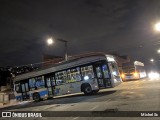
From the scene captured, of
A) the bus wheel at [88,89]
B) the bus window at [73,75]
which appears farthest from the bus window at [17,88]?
the bus wheel at [88,89]

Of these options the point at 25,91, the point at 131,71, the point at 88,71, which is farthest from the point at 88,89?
the point at 131,71

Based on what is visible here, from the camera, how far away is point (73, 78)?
21.9 m

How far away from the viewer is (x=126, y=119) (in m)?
8.60

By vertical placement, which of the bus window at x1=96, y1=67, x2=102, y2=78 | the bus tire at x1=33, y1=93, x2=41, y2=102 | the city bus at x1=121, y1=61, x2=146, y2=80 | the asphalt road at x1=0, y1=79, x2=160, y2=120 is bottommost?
the asphalt road at x1=0, y1=79, x2=160, y2=120

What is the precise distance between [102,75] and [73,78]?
10.1ft

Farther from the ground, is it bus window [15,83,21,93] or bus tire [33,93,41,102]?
bus window [15,83,21,93]

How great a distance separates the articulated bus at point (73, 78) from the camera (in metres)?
20.3

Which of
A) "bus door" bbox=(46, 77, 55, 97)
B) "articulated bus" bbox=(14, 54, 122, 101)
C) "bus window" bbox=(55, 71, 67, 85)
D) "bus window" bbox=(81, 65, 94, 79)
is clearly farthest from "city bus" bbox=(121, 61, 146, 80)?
"bus window" bbox=(81, 65, 94, 79)

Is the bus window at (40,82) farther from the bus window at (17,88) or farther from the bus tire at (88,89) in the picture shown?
the bus tire at (88,89)

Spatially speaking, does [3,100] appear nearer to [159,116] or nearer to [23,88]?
[23,88]

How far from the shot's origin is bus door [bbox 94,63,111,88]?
20.0m

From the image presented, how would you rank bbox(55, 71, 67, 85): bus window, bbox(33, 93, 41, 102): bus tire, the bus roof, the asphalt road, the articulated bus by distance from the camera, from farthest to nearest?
bbox(33, 93, 41, 102): bus tire → bbox(55, 71, 67, 85): bus window → the bus roof → the articulated bus → the asphalt road

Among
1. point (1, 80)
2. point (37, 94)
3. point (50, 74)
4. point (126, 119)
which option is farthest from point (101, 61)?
point (1, 80)

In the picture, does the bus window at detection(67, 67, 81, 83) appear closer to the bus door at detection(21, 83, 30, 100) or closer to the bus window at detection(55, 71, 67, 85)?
the bus window at detection(55, 71, 67, 85)
